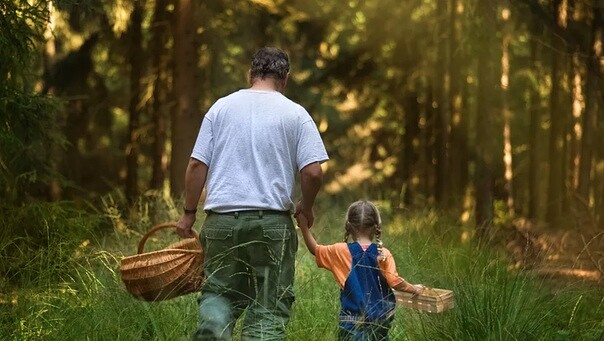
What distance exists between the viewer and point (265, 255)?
19.0 feet

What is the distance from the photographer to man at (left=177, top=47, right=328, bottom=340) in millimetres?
5746

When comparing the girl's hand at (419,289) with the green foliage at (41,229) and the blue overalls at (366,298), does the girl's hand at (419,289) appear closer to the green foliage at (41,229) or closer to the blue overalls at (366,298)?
the blue overalls at (366,298)

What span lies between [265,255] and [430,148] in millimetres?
→ 21339

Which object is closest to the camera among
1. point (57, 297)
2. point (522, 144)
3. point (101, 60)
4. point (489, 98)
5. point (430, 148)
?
point (57, 297)

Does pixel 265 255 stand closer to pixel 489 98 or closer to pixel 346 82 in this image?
pixel 489 98

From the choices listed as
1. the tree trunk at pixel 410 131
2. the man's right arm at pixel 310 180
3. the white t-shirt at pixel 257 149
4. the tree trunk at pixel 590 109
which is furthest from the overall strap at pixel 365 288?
the tree trunk at pixel 410 131

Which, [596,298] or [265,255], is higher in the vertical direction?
[265,255]

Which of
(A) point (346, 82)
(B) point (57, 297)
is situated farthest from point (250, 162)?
(A) point (346, 82)

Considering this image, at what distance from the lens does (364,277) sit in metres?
6.05

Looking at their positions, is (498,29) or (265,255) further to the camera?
(498,29)

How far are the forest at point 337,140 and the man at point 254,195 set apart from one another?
620mm

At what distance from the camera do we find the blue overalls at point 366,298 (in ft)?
19.5

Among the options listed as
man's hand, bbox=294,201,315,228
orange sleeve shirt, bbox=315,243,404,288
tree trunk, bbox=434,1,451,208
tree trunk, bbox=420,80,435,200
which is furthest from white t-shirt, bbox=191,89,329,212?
tree trunk, bbox=420,80,435,200

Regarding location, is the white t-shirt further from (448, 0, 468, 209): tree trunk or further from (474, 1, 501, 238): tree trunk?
(448, 0, 468, 209): tree trunk
